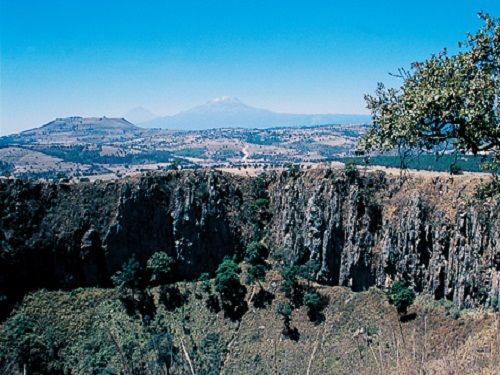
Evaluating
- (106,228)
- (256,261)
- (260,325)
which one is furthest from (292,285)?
(106,228)

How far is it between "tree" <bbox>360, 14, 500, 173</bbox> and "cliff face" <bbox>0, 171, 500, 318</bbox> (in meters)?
44.9

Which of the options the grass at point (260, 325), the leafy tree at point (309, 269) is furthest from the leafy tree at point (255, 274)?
the leafy tree at point (309, 269)

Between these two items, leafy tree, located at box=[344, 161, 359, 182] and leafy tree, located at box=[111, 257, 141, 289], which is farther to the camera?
leafy tree, located at box=[344, 161, 359, 182]

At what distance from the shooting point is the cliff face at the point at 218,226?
198 ft

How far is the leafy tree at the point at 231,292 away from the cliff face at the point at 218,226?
798 centimetres

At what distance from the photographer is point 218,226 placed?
73688mm

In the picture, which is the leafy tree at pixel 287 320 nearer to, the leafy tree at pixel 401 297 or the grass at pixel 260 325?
the grass at pixel 260 325

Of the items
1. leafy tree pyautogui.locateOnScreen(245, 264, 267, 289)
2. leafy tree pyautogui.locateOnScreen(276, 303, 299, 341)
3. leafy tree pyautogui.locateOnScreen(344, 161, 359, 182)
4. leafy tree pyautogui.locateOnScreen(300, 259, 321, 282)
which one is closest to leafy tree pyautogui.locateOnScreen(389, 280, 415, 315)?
leafy tree pyautogui.locateOnScreen(300, 259, 321, 282)

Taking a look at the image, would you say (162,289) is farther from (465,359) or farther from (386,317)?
(465,359)

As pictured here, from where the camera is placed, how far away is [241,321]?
61.6 metres

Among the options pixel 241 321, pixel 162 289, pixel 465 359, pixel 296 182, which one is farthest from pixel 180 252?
pixel 465 359

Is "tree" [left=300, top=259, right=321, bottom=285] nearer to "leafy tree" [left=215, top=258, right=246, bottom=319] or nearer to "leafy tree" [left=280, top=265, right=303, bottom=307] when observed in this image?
"leafy tree" [left=280, top=265, right=303, bottom=307]

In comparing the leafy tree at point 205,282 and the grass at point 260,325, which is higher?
the leafy tree at point 205,282

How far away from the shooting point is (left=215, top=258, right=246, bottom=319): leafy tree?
6306 centimetres
